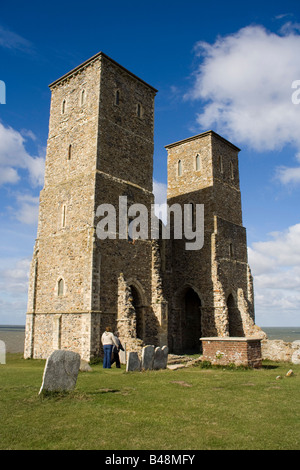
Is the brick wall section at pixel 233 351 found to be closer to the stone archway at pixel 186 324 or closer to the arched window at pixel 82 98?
the stone archway at pixel 186 324

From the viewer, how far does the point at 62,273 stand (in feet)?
63.1

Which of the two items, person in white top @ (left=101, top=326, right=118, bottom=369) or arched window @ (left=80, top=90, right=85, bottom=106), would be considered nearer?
person in white top @ (left=101, top=326, right=118, bottom=369)

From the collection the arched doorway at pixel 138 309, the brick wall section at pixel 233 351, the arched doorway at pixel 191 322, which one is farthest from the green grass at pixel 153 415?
the arched doorway at pixel 191 322

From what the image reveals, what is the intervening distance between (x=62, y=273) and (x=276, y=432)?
48.3 feet

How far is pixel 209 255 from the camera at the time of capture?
2439 cm

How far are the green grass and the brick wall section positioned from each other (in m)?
2.62

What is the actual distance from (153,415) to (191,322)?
20112 mm

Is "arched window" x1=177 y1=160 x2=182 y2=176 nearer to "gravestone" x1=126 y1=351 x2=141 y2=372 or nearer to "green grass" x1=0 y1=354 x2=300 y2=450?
"gravestone" x1=126 y1=351 x2=141 y2=372

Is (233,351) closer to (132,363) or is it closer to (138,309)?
(132,363)

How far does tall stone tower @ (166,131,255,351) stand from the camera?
2394cm

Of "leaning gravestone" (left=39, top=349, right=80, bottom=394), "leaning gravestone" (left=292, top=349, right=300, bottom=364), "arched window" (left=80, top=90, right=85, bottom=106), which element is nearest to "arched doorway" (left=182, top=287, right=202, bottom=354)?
"leaning gravestone" (left=292, top=349, right=300, bottom=364)

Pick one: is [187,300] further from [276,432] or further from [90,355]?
[276,432]

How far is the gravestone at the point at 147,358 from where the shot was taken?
42.6 feet
